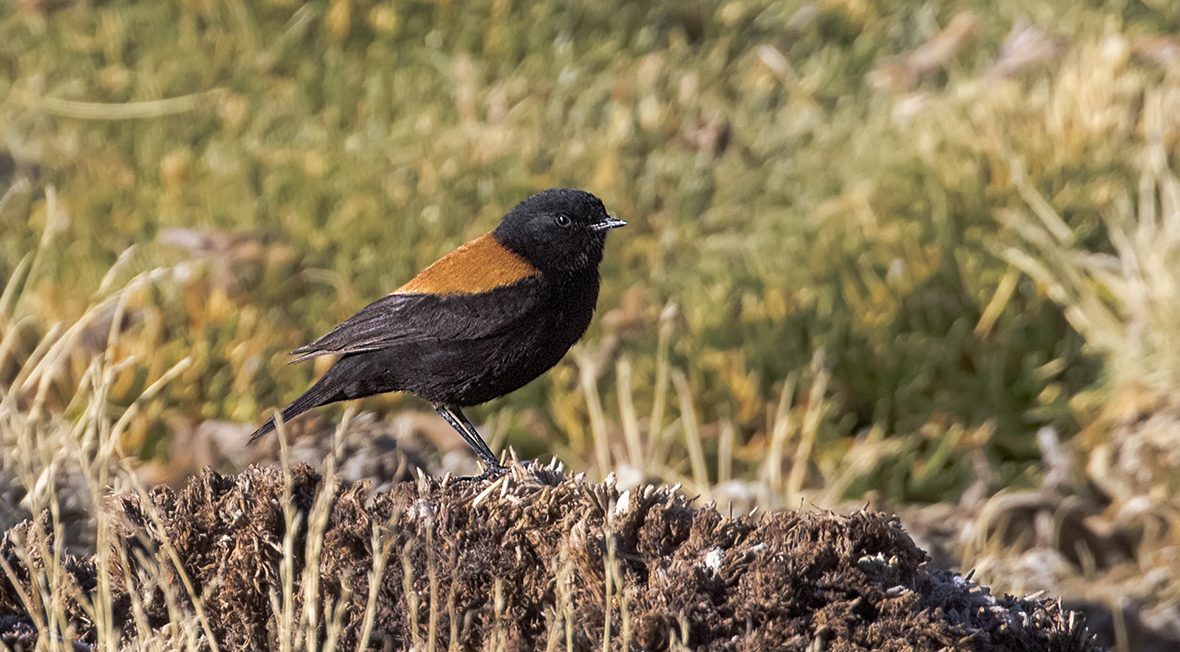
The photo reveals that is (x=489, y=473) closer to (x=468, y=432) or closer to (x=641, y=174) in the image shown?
(x=468, y=432)

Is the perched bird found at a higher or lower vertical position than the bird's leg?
higher

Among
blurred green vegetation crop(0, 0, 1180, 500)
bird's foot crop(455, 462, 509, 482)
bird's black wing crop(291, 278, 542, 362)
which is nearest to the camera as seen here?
bird's foot crop(455, 462, 509, 482)

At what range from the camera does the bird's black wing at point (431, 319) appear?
178 inches

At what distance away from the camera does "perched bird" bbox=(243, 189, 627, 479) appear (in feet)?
14.8

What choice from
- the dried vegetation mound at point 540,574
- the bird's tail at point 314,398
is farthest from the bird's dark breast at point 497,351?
the dried vegetation mound at point 540,574

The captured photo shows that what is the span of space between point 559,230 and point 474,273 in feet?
1.05

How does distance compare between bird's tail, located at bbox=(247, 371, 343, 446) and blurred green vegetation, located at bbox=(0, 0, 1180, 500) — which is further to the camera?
blurred green vegetation, located at bbox=(0, 0, 1180, 500)

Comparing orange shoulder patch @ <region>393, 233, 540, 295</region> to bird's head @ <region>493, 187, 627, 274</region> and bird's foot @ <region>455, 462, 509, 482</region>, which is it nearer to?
bird's head @ <region>493, 187, 627, 274</region>

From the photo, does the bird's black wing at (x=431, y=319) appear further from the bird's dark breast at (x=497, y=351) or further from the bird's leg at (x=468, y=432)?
the bird's leg at (x=468, y=432)

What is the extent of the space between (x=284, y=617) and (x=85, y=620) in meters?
0.89

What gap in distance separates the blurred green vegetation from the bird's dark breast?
172 centimetres

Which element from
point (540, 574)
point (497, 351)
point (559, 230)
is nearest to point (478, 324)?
point (497, 351)

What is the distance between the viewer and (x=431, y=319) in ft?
15.1

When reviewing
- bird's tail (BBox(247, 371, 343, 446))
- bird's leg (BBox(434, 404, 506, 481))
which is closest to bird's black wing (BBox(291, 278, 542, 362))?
bird's tail (BBox(247, 371, 343, 446))
